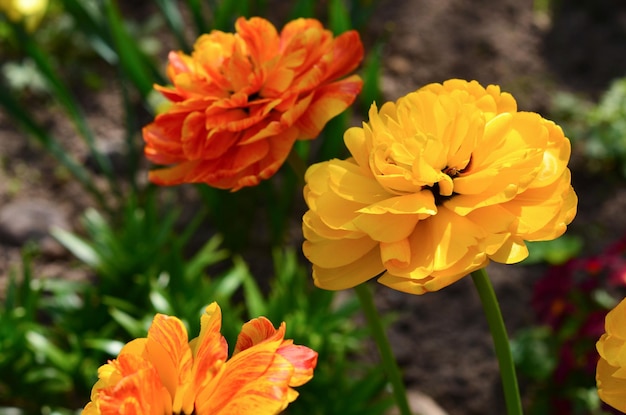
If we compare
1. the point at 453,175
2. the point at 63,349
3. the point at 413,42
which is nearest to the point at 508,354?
the point at 453,175

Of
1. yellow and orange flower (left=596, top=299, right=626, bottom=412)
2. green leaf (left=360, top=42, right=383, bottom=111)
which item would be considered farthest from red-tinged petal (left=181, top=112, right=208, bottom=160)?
green leaf (left=360, top=42, right=383, bottom=111)

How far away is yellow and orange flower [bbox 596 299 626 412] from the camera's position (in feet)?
1.94

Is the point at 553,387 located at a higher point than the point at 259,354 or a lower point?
lower

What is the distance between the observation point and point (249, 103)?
833 mm

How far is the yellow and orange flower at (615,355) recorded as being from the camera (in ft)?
1.94

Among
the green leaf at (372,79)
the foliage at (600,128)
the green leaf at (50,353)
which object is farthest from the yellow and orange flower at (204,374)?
the foliage at (600,128)

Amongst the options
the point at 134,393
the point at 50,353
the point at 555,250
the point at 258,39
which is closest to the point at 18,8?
the point at 50,353

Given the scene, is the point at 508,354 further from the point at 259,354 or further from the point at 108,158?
the point at 108,158

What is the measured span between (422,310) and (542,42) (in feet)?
3.84

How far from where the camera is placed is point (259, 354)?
21.8 inches

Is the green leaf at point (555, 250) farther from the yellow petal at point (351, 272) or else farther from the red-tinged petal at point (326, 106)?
the yellow petal at point (351, 272)

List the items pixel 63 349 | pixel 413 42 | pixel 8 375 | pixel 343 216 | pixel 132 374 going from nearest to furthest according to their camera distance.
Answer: pixel 132 374, pixel 343 216, pixel 8 375, pixel 63 349, pixel 413 42

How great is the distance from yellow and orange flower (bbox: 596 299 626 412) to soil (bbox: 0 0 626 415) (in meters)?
1.17

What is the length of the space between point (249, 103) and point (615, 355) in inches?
16.6
